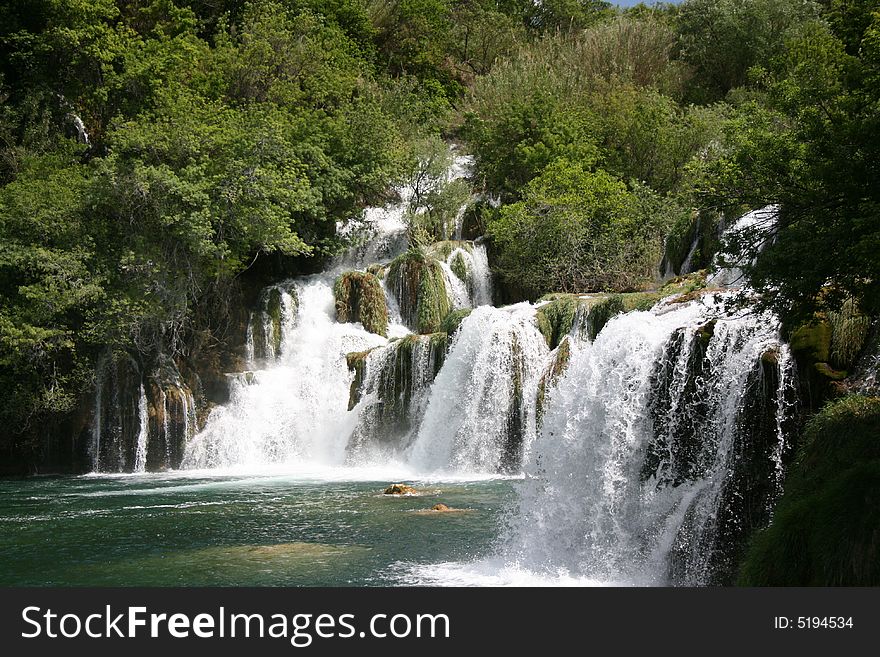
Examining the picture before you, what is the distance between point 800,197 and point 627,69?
1198 inches

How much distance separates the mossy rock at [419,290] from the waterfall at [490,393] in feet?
18.0

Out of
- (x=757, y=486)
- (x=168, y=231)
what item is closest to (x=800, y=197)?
(x=757, y=486)

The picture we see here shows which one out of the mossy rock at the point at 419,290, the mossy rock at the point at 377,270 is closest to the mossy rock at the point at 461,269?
the mossy rock at the point at 419,290

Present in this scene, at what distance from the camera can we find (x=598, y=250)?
2562 centimetres

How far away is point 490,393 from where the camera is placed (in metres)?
20.0

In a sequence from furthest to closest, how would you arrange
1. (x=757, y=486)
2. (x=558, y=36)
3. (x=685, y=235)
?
(x=558, y=36)
(x=685, y=235)
(x=757, y=486)

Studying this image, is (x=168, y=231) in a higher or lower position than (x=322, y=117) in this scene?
lower

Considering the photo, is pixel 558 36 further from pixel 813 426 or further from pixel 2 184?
pixel 813 426

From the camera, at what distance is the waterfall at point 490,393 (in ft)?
64.4

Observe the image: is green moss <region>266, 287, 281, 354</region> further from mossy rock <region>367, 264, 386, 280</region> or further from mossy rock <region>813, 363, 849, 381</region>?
mossy rock <region>813, 363, 849, 381</region>

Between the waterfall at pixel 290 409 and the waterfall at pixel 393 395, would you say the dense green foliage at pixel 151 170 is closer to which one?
the waterfall at pixel 290 409

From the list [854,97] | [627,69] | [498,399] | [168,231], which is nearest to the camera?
[854,97]

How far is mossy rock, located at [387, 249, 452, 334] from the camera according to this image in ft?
85.9

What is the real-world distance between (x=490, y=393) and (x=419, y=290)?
23.7ft
